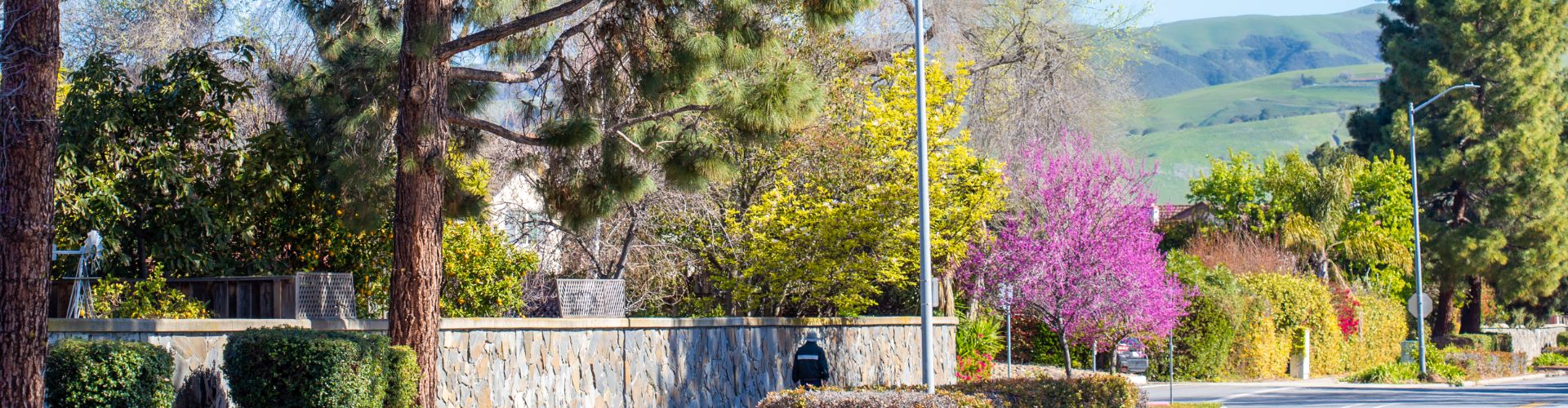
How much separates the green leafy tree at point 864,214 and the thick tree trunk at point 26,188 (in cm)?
1190

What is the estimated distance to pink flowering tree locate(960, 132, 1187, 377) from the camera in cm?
2219

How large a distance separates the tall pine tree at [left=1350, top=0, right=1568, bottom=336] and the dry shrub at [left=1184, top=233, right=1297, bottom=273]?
1042 centimetres

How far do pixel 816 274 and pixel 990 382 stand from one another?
3945 millimetres

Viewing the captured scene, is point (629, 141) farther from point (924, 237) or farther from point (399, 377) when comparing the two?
point (924, 237)

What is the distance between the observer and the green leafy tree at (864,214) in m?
21.3

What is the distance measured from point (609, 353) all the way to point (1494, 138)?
43.3 m

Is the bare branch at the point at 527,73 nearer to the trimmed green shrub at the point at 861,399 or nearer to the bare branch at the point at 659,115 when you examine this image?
the bare branch at the point at 659,115

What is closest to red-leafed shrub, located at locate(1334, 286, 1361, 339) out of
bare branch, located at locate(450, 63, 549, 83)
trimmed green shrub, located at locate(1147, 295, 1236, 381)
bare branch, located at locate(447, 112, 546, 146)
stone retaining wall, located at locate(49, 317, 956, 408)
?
trimmed green shrub, located at locate(1147, 295, 1236, 381)

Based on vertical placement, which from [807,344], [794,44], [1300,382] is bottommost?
[1300,382]

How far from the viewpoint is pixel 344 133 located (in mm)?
15883

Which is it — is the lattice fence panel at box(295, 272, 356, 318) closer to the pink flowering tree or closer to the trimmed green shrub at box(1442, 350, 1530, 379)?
the pink flowering tree

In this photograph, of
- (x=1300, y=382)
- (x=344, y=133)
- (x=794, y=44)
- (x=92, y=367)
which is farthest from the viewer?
(x=1300, y=382)

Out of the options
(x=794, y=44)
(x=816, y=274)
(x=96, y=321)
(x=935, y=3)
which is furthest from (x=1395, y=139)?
(x=96, y=321)

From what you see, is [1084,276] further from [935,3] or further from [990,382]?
[935,3]
